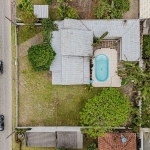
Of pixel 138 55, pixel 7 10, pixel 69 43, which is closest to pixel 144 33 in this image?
pixel 138 55

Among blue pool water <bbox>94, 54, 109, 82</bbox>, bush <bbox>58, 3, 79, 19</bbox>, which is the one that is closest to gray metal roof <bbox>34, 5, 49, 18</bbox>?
bush <bbox>58, 3, 79, 19</bbox>

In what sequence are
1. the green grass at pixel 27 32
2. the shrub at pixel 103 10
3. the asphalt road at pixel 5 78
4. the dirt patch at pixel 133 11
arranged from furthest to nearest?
1. the asphalt road at pixel 5 78
2. the green grass at pixel 27 32
3. the dirt patch at pixel 133 11
4. the shrub at pixel 103 10

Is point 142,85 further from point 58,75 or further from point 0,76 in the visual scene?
point 0,76

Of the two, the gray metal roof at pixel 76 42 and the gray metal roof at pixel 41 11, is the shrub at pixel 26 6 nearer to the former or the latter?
the gray metal roof at pixel 41 11

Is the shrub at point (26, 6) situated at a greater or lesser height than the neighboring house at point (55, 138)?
greater

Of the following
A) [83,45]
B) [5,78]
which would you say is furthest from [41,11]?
[5,78]

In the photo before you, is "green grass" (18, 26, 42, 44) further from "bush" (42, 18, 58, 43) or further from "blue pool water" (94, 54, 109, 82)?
"blue pool water" (94, 54, 109, 82)

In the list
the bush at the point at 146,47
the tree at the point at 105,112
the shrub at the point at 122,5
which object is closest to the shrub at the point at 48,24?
the shrub at the point at 122,5
